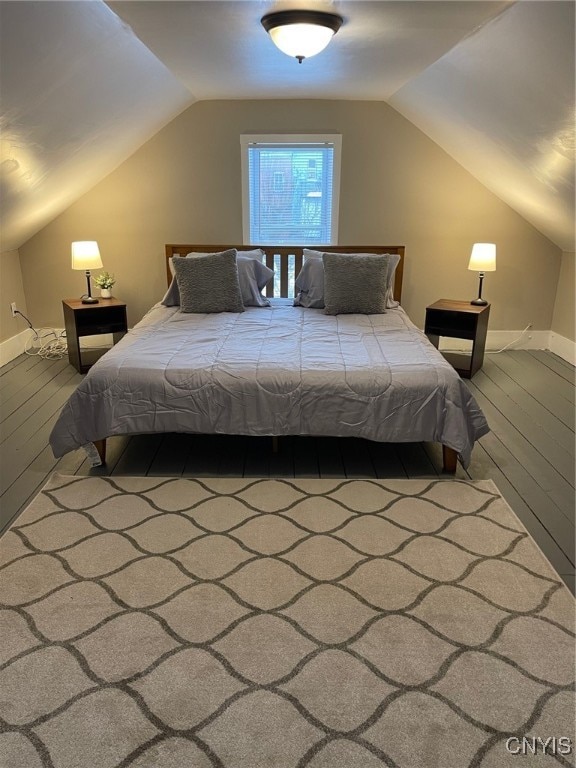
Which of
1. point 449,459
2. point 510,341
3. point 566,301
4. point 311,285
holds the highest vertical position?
point 311,285

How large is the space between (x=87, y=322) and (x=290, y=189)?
201 centimetres

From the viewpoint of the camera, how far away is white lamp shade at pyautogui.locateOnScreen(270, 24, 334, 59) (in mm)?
2572

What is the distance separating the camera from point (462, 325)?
4.57 m

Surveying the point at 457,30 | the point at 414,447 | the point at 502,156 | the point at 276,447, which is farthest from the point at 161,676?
the point at 502,156

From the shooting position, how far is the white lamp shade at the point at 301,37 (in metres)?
2.57

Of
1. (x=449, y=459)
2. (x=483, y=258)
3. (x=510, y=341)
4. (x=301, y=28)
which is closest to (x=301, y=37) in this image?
(x=301, y=28)

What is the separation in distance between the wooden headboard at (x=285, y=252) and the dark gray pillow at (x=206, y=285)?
77 cm

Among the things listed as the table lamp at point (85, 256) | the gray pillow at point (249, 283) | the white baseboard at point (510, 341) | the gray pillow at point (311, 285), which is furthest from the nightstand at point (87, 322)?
the white baseboard at point (510, 341)

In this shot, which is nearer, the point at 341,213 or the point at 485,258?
the point at 485,258

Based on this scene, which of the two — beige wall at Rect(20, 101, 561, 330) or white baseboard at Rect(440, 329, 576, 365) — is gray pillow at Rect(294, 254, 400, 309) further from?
white baseboard at Rect(440, 329, 576, 365)

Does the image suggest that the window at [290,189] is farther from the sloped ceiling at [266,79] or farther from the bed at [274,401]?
the bed at [274,401]

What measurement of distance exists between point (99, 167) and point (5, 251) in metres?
1.07

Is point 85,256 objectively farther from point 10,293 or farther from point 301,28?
point 301,28

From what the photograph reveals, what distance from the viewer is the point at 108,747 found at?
160cm
